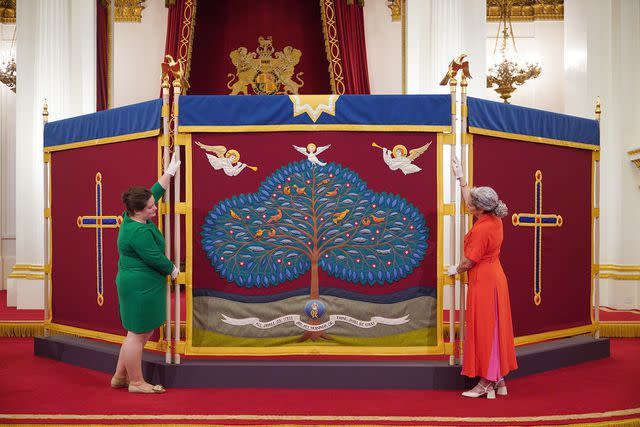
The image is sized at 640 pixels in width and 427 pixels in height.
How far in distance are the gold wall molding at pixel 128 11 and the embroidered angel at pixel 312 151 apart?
21.3ft

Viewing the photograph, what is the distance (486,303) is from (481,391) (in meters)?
0.63

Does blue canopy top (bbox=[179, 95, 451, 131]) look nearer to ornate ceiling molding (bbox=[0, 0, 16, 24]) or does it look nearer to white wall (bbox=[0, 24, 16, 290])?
white wall (bbox=[0, 24, 16, 290])

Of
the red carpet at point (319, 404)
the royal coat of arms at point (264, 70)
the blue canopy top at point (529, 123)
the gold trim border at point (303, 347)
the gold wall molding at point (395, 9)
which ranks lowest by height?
the red carpet at point (319, 404)

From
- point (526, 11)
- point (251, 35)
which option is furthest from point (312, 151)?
point (526, 11)

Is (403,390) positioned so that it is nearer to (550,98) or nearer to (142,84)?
(142,84)

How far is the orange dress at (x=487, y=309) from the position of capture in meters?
4.61

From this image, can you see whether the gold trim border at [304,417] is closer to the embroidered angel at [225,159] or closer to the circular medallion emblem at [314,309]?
the circular medallion emblem at [314,309]

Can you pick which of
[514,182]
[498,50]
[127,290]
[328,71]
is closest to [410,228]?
[514,182]

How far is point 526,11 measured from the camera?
12477 mm

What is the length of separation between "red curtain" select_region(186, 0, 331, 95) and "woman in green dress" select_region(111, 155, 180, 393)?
5441 mm

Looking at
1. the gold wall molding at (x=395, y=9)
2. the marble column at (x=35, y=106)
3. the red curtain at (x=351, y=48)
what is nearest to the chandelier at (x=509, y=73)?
the gold wall molding at (x=395, y=9)

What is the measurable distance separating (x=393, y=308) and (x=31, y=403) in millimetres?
2667

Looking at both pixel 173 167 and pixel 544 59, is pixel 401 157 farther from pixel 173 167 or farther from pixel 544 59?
pixel 544 59

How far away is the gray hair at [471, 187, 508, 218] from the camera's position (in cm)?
460
